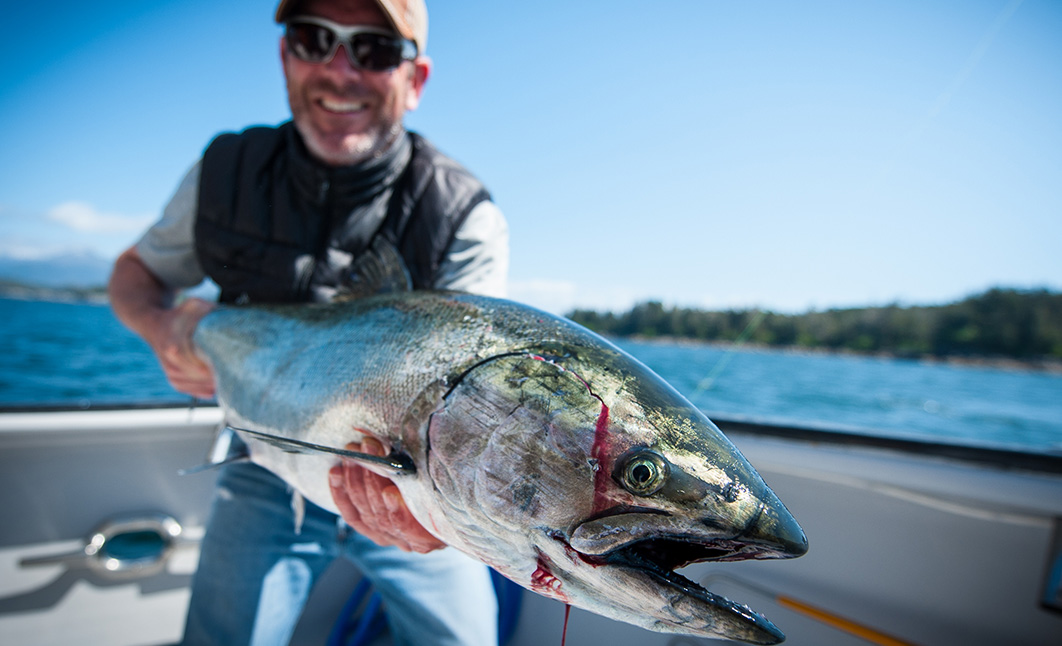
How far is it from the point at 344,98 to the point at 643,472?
2.47m

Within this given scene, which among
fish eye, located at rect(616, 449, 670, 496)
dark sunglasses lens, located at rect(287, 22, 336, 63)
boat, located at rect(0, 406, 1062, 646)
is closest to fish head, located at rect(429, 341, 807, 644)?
fish eye, located at rect(616, 449, 670, 496)

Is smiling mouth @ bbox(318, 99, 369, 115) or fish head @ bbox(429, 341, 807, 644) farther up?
smiling mouth @ bbox(318, 99, 369, 115)

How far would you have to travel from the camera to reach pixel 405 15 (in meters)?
2.61

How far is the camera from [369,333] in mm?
1746

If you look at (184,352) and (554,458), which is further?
(184,352)

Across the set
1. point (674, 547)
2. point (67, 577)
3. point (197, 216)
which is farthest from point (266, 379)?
point (67, 577)

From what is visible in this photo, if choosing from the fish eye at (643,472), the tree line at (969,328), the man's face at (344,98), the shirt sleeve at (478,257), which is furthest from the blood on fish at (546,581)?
the tree line at (969,328)

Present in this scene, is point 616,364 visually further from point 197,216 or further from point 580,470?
point 197,216

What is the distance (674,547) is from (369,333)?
1169 millimetres

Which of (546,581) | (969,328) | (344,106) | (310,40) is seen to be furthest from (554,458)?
(969,328)

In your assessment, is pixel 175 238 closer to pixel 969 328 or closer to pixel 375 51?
pixel 375 51

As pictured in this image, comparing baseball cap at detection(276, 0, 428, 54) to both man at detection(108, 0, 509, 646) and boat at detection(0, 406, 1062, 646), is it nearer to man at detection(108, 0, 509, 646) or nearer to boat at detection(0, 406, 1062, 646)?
man at detection(108, 0, 509, 646)

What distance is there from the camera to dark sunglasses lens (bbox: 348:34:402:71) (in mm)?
2578

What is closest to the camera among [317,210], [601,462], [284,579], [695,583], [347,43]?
[695,583]
